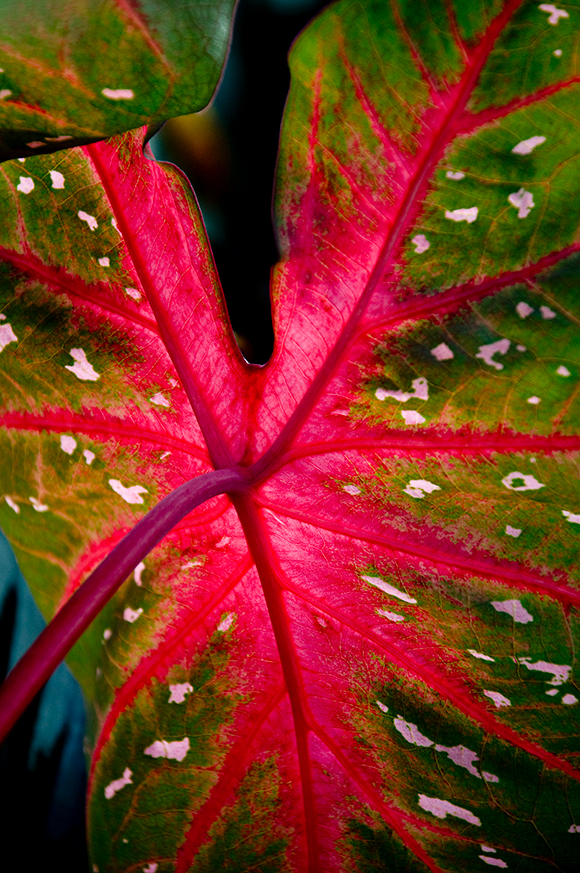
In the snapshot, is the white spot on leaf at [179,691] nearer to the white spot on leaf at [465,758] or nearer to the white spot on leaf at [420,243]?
the white spot on leaf at [465,758]

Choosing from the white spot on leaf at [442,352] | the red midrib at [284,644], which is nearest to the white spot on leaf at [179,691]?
the red midrib at [284,644]

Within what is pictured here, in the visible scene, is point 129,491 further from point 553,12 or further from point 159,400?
point 553,12

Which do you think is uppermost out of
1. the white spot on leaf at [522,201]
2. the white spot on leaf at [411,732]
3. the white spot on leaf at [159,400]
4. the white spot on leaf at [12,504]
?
the white spot on leaf at [522,201]

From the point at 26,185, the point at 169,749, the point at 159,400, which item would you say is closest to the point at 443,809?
the point at 169,749

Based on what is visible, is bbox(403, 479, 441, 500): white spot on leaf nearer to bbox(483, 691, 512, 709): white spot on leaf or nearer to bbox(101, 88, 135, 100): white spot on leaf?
bbox(483, 691, 512, 709): white spot on leaf

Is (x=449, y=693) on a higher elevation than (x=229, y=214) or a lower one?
lower

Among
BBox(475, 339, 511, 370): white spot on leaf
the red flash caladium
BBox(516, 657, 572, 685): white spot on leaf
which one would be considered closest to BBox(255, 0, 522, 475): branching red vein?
the red flash caladium

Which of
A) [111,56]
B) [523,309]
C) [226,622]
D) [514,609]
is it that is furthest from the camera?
[226,622]
